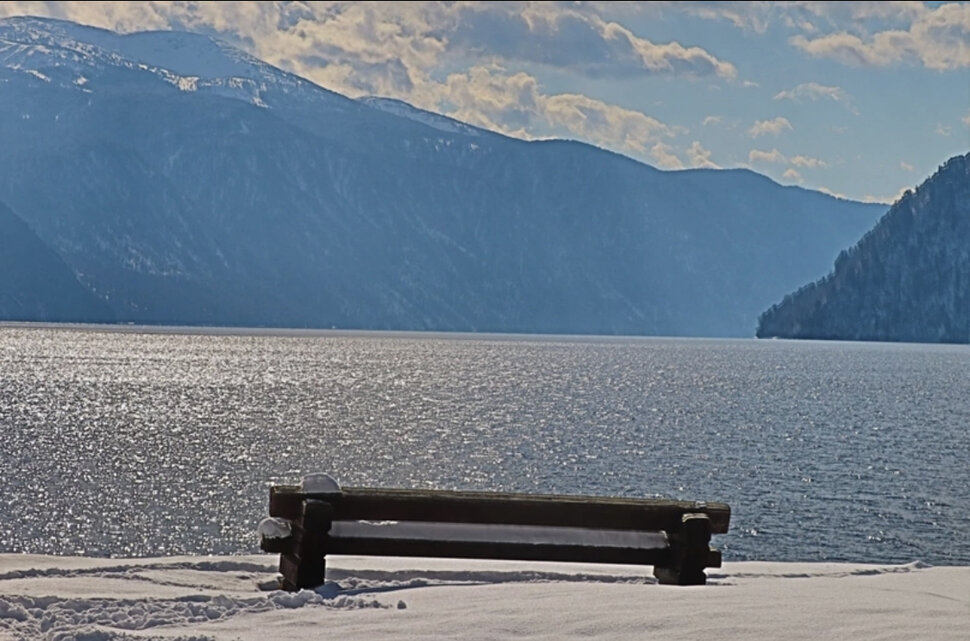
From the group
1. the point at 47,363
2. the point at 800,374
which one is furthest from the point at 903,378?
the point at 47,363

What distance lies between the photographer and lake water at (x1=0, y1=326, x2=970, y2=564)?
42938 mm

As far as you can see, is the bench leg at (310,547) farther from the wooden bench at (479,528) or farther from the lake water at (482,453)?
the lake water at (482,453)

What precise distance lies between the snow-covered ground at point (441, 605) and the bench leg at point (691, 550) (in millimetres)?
319

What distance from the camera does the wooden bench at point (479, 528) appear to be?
509 inches

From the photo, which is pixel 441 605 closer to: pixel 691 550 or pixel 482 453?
pixel 691 550

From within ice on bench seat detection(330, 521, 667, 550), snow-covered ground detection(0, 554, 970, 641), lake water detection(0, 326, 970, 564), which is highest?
ice on bench seat detection(330, 521, 667, 550)

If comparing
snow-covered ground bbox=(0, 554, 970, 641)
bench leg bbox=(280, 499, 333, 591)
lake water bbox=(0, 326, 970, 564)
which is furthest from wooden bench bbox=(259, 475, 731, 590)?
lake water bbox=(0, 326, 970, 564)

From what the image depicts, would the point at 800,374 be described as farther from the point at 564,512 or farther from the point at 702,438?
the point at 564,512

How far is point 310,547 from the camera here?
12.7m

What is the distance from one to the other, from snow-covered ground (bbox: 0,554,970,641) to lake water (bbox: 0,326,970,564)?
25638 millimetres

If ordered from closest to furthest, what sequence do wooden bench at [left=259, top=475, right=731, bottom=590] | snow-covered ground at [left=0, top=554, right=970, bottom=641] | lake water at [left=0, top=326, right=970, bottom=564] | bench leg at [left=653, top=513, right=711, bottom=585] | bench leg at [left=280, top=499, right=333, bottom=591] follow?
1. snow-covered ground at [left=0, top=554, right=970, bottom=641]
2. bench leg at [left=280, top=499, right=333, bottom=591]
3. wooden bench at [left=259, top=475, right=731, bottom=590]
4. bench leg at [left=653, top=513, right=711, bottom=585]
5. lake water at [left=0, top=326, right=970, bottom=564]

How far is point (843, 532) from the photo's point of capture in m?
43.2

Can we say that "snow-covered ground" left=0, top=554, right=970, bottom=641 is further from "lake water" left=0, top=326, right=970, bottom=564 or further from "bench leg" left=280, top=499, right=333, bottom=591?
"lake water" left=0, top=326, right=970, bottom=564

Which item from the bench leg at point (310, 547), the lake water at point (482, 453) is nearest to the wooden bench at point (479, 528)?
the bench leg at point (310, 547)
